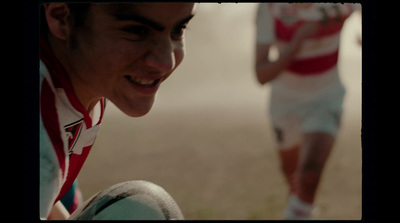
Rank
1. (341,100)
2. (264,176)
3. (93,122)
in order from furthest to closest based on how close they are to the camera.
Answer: (264,176) < (341,100) < (93,122)

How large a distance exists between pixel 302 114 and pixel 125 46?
122 inches

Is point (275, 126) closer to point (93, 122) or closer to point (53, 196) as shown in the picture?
point (93, 122)

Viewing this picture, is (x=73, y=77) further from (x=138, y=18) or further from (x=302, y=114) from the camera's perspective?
(x=302, y=114)

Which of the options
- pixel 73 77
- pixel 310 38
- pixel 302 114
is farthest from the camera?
pixel 302 114

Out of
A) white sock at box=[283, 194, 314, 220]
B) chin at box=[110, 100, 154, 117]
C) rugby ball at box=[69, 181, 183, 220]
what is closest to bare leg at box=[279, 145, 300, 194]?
white sock at box=[283, 194, 314, 220]

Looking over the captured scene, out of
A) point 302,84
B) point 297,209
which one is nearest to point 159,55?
point 297,209

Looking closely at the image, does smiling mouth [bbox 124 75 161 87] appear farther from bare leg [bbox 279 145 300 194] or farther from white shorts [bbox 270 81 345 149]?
bare leg [bbox 279 145 300 194]

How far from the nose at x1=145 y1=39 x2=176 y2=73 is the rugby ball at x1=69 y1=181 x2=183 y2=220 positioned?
0.60 meters

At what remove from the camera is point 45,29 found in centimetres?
223

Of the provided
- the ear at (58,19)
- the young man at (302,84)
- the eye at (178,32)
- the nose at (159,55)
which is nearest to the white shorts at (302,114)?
the young man at (302,84)

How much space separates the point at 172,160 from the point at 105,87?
821cm

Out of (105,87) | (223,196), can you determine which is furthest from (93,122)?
(223,196)

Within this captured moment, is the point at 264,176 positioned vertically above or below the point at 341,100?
below

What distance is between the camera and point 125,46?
6.87 feet
